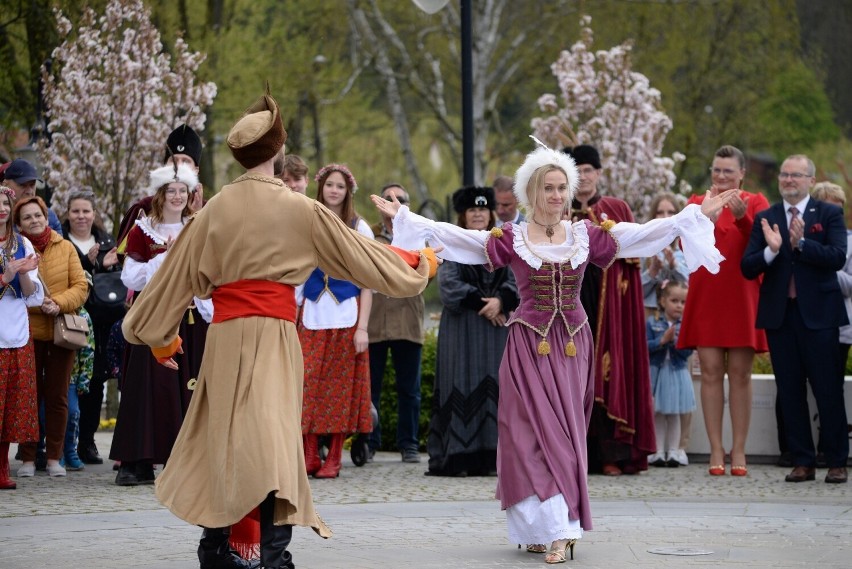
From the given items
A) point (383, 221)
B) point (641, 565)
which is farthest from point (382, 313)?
point (641, 565)

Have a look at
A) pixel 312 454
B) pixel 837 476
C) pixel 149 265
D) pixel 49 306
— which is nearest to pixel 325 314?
pixel 312 454

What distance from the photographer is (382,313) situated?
1162cm

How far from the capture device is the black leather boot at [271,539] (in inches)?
256

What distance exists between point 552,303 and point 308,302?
10.7 ft

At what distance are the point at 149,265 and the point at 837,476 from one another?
503 cm

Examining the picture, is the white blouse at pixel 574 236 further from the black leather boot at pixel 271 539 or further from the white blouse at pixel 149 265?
the white blouse at pixel 149 265

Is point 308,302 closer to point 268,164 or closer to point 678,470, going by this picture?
point 678,470

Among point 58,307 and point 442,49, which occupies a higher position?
point 442,49

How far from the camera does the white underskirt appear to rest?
7.45m

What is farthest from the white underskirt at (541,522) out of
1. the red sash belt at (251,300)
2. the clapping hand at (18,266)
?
the clapping hand at (18,266)

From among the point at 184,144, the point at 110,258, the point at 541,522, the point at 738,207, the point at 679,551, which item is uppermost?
the point at 184,144

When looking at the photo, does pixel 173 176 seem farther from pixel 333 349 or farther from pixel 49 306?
pixel 333 349

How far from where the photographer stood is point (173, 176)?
32.0ft

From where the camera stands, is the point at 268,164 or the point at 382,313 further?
the point at 382,313
